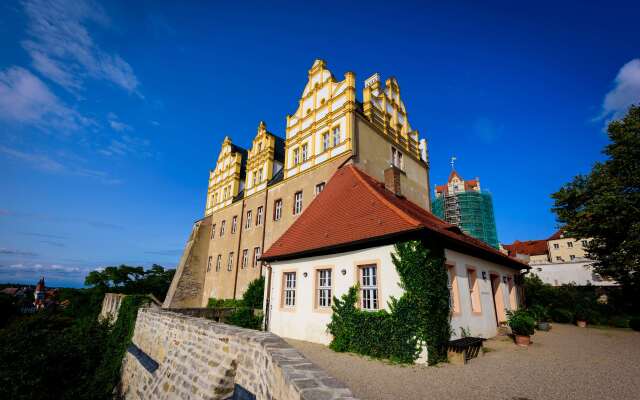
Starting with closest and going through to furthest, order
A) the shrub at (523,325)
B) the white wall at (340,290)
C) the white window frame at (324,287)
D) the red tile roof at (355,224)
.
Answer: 1. the white wall at (340,290)
2. the red tile roof at (355,224)
3. the shrub at (523,325)
4. the white window frame at (324,287)

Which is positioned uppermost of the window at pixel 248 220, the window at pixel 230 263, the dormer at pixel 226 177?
the dormer at pixel 226 177

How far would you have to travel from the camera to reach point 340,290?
10367 millimetres

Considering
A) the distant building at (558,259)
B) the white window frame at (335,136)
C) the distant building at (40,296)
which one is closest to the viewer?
the white window frame at (335,136)

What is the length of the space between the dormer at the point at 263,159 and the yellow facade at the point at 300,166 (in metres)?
0.09

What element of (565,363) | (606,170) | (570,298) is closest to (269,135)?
(565,363)

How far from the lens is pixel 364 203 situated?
1166cm

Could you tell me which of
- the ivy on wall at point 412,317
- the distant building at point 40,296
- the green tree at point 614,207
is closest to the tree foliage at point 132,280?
the distant building at point 40,296

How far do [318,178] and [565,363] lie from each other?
44.4ft

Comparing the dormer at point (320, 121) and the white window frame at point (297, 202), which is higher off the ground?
the dormer at point (320, 121)

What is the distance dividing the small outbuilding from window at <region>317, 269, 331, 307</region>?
0.12 feet

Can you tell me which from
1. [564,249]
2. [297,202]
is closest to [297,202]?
[297,202]

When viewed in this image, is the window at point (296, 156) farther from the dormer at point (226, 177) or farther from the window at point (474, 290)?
the window at point (474, 290)

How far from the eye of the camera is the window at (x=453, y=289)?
9.84 meters

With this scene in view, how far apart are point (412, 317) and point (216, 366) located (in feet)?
17.6
